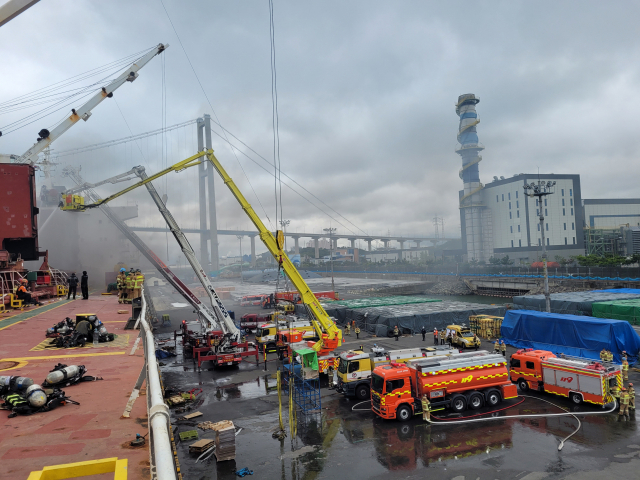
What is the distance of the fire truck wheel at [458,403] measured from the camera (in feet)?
57.2

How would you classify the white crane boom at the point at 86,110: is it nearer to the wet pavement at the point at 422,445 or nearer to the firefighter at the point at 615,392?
the wet pavement at the point at 422,445

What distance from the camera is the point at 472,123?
123500 mm

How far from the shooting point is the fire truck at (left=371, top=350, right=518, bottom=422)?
17.0 m

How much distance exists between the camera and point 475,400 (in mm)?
17891

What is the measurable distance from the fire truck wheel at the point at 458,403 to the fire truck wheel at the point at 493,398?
1272mm

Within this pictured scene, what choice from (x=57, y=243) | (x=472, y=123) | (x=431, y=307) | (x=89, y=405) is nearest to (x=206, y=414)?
(x=89, y=405)

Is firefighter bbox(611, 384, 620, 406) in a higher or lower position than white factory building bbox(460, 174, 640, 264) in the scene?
lower

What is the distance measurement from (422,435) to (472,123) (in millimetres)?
123925

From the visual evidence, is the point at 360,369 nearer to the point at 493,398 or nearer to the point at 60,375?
the point at 493,398

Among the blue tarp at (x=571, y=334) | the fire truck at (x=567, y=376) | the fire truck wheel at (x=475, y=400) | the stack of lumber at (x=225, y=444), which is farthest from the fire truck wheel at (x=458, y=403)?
the blue tarp at (x=571, y=334)

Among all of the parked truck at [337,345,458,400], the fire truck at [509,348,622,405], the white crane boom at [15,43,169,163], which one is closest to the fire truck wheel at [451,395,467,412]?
the parked truck at [337,345,458,400]

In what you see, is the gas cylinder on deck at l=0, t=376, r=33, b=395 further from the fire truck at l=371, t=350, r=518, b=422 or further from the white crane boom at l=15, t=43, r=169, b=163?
the white crane boom at l=15, t=43, r=169, b=163

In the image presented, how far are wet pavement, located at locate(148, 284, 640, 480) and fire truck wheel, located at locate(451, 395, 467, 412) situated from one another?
1.39ft

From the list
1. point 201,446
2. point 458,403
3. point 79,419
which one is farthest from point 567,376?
point 79,419
